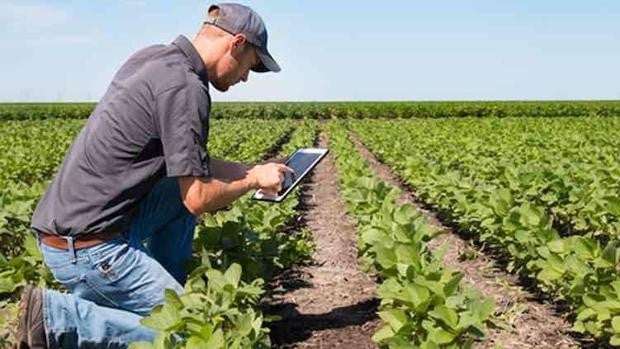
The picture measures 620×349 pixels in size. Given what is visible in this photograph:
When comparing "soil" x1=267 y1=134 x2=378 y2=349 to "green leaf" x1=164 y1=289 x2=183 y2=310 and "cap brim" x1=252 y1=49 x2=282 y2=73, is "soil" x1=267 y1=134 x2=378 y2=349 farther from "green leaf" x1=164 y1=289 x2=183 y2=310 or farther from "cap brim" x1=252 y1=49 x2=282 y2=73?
"cap brim" x1=252 y1=49 x2=282 y2=73

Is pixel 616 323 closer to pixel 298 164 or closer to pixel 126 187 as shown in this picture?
pixel 298 164

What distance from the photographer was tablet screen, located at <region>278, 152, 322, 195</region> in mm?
3713

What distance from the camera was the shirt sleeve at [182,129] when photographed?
307cm

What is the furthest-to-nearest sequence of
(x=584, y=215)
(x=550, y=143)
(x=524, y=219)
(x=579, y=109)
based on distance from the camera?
1. (x=579, y=109)
2. (x=550, y=143)
3. (x=584, y=215)
4. (x=524, y=219)

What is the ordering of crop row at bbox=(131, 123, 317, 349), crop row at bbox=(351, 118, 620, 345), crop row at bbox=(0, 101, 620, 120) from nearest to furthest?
crop row at bbox=(131, 123, 317, 349), crop row at bbox=(351, 118, 620, 345), crop row at bbox=(0, 101, 620, 120)

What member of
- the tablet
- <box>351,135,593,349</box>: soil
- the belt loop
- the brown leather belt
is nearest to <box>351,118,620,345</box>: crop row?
<box>351,135,593,349</box>: soil

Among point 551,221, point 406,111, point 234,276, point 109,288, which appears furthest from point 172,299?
point 406,111

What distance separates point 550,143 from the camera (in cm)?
1590

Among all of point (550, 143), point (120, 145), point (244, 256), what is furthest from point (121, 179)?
point (550, 143)

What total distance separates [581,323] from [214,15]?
2409mm

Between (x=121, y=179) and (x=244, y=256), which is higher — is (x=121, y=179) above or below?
above

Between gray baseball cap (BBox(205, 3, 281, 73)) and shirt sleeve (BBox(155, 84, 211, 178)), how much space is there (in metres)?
0.37

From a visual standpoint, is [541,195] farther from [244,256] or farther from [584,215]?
[244,256]

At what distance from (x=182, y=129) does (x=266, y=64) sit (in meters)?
0.56
